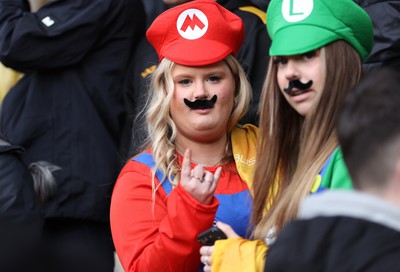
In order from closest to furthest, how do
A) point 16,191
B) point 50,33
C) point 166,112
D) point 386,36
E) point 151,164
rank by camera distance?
point 151,164
point 166,112
point 386,36
point 16,191
point 50,33

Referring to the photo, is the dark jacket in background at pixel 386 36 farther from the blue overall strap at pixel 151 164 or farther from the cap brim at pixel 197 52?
the blue overall strap at pixel 151 164

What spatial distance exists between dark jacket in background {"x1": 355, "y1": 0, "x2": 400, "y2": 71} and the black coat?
1.53 m

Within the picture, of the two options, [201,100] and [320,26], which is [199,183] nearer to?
[201,100]

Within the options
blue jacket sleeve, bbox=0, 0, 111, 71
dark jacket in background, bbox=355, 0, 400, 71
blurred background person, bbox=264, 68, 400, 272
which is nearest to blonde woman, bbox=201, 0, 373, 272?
blurred background person, bbox=264, 68, 400, 272

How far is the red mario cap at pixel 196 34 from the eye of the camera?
11.2ft

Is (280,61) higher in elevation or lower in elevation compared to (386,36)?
higher

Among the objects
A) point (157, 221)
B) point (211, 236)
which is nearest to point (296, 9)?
point (211, 236)

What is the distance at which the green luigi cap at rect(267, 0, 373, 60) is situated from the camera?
2.91 meters

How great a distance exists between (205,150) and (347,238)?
1591 mm

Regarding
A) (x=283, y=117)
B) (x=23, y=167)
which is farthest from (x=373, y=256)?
(x=23, y=167)

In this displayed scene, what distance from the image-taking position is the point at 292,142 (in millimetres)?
3117

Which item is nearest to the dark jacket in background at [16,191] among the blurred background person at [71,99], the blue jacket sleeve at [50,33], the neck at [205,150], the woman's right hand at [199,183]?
the blurred background person at [71,99]

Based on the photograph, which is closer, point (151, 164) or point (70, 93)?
point (151, 164)

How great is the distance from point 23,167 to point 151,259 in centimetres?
134
